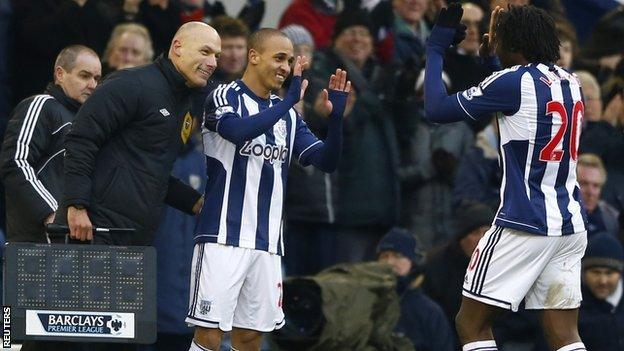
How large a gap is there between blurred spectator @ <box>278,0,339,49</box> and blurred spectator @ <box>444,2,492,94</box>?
1036 millimetres

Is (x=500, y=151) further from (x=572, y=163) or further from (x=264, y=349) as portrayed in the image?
(x=264, y=349)

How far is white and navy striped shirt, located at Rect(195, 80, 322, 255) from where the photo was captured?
9.79 meters

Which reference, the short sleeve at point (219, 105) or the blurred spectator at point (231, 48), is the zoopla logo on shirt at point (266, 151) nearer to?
the short sleeve at point (219, 105)

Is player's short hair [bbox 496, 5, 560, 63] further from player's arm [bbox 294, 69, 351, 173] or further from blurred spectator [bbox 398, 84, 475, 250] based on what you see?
blurred spectator [bbox 398, 84, 475, 250]

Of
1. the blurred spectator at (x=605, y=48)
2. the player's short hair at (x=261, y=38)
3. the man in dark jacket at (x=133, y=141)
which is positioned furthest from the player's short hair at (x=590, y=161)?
the man in dark jacket at (x=133, y=141)

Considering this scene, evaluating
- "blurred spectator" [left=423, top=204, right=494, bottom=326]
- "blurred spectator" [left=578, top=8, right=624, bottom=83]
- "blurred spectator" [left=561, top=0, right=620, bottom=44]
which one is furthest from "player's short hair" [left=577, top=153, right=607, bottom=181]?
"blurred spectator" [left=561, top=0, right=620, bottom=44]

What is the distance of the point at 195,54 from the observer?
9.87m

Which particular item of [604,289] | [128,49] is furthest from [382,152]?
[128,49]

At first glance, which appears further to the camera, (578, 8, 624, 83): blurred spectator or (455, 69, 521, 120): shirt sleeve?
(578, 8, 624, 83): blurred spectator

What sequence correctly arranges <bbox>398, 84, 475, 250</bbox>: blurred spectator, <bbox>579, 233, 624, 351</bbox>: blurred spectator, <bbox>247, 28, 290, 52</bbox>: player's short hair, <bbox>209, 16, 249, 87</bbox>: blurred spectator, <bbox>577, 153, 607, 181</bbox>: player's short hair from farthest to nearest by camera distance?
1. <bbox>398, 84, 475, 250</bbox>: blurred spectator
2. <bbox>577, 153, 607, 181</bbox>: player's short hair
3. <bbox>209, 16, 249, 87</bbox>: blurred spectator
4. <bbox>579, 233, 624, 351</bbox>: blurred spectator
5. <bbox>247, 28, 290, 52</bbox>: player's short hair

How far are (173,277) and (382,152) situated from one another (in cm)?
247

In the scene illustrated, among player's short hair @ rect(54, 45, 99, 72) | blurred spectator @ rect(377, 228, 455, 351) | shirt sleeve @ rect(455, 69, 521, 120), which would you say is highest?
player's short hair @ rect(54, 45, 99, 72)

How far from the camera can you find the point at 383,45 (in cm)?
1488

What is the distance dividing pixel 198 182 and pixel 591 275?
291cm
